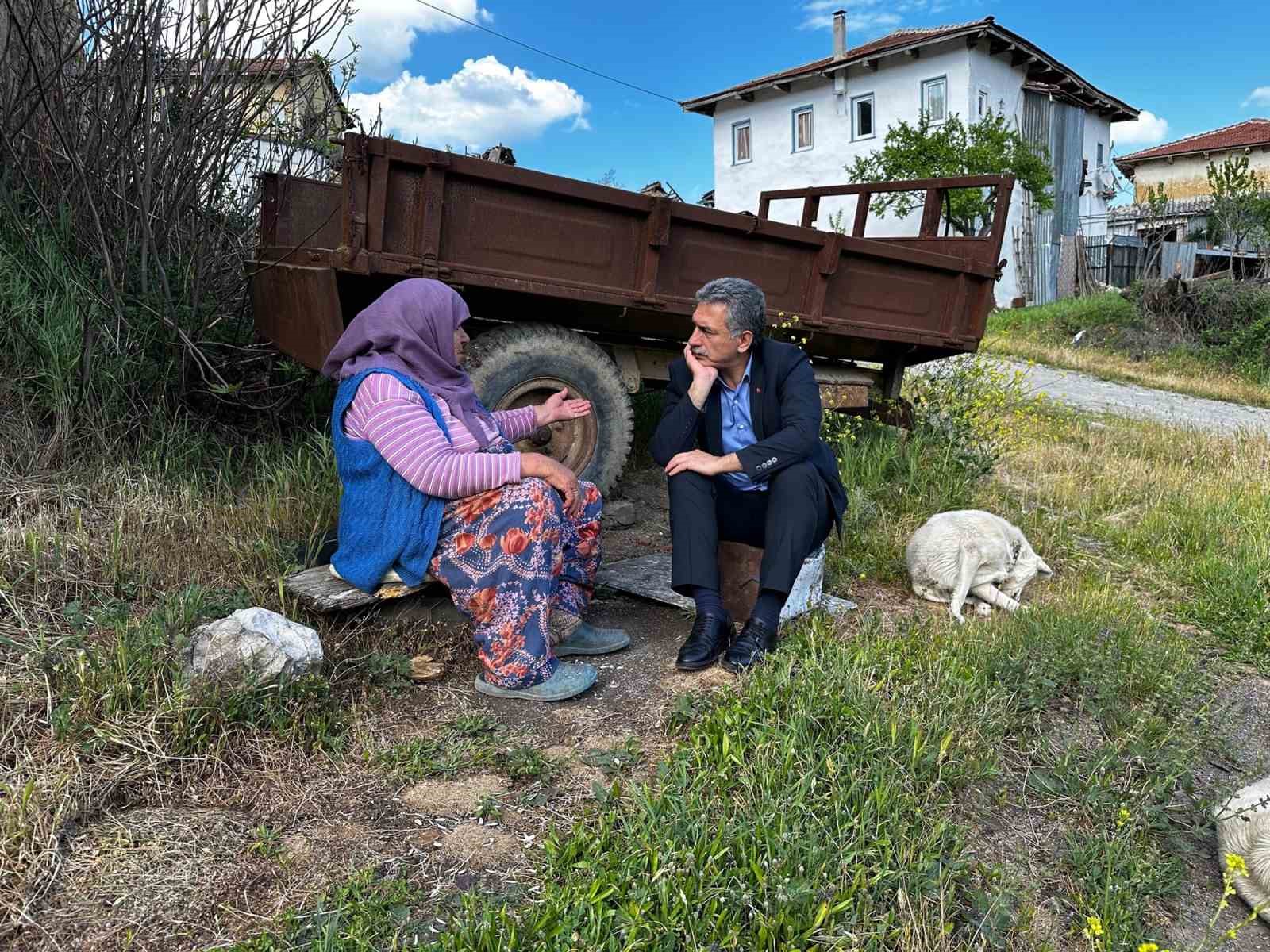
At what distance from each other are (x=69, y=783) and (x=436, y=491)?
4.19 feet

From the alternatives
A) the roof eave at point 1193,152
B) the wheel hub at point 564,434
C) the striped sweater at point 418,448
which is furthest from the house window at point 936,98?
the striped sweater at point 418,448

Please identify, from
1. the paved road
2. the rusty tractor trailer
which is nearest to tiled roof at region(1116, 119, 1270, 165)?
the paved road

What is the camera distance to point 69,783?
2.36 m

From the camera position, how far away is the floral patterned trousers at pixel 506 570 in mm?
3115

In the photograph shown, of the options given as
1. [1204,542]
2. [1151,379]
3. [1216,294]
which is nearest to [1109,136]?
[1216,294]

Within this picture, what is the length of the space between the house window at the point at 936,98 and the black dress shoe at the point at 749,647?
2195 centimetres

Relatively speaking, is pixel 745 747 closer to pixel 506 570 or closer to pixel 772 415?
pixel 506 570

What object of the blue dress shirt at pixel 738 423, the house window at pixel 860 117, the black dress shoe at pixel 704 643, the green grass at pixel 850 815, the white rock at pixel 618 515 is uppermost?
the house window at pixel 860 117

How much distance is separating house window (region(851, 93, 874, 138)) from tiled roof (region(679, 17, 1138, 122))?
102 cm

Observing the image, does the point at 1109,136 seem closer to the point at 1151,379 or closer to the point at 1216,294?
the point at 1216,294

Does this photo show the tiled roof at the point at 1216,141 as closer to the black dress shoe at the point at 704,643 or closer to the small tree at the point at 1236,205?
the small tree at the point at 1236,205

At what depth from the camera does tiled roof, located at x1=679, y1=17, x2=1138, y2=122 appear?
21.9 metres

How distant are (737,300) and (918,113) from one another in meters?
22.0

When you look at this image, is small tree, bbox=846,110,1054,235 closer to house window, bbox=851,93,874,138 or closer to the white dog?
house window, bbox=851,93,874,138
